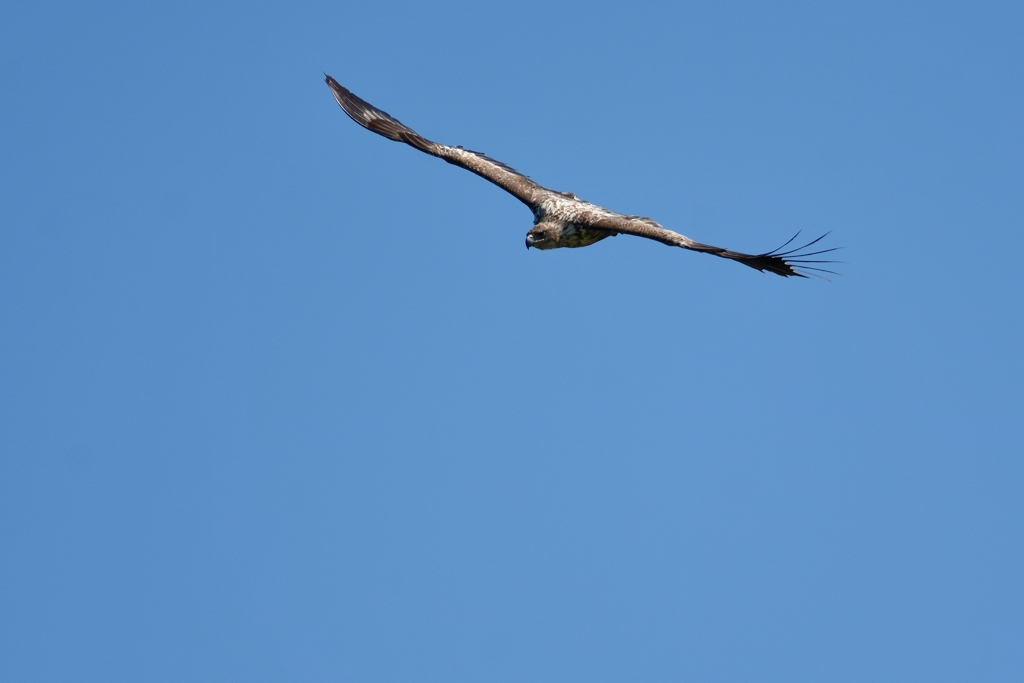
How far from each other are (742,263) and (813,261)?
0.97m

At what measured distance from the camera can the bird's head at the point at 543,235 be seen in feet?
66.8

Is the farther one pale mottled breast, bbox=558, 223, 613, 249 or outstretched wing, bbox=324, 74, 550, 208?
outstretched wing, bbox=324, 74, 550, 208

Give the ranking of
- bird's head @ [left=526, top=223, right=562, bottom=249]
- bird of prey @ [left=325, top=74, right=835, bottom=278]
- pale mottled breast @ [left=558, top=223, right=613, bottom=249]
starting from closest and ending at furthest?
bird of prey @ [left=325, top=74, right=835, bottom=278] → pale mottled breast @ [left=558, top=223, right=613, bottom=249] → bird's head @ [left=526, top=223, right=562, bottom=249]

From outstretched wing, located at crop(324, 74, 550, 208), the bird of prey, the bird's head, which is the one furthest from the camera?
outstretched wing, located at crop(324, 74, 550, 208)

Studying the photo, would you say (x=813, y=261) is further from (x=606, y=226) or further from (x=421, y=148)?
(x=421, y=148)

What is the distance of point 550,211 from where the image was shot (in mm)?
20891

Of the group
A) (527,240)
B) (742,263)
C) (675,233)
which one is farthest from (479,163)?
(742,263)

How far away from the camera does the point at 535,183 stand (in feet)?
73.7

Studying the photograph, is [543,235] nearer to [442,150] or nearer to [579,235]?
[579,235]

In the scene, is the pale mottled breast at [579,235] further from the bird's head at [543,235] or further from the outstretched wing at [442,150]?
the outstretched wing at [442,150]

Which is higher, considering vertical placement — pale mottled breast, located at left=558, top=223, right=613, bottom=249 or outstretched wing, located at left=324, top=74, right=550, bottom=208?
outstretched wing, located at left=324, top=74, right=550, bottom=208

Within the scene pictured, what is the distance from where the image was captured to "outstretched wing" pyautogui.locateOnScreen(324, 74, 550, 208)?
22219mm

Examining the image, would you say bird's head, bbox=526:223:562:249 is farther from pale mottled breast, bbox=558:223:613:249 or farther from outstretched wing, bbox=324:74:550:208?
outstretched wing, bbox=324:74:550:208

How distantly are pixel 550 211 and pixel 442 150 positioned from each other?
2911 mm
